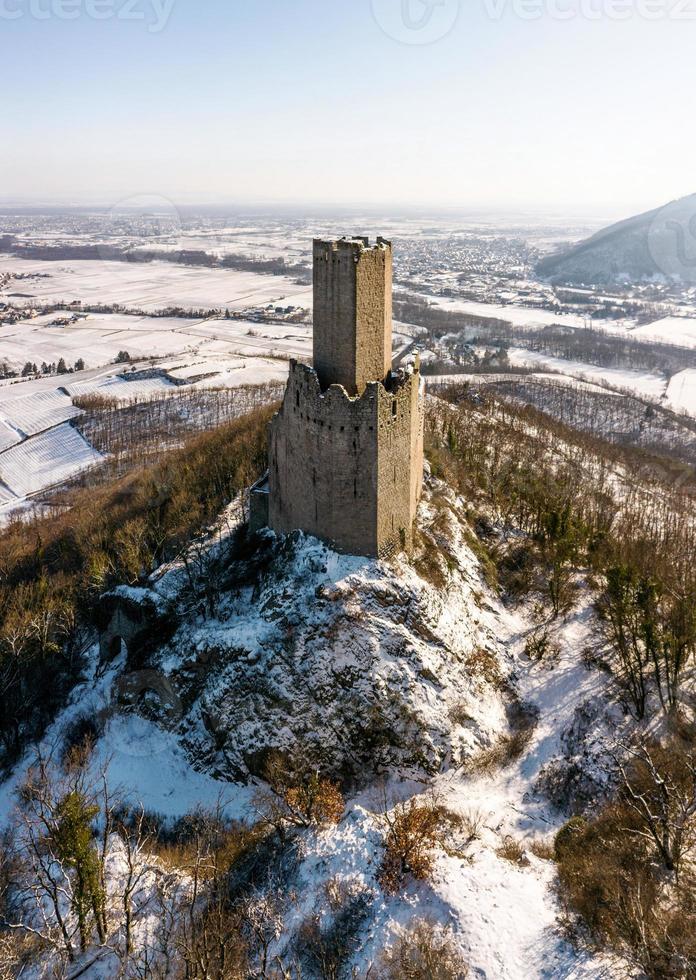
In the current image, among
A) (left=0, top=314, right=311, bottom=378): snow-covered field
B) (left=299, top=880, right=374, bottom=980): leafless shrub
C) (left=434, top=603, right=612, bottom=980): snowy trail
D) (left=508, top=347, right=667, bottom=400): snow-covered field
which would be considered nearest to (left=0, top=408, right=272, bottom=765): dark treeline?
(left=299, top=880, right=374, bottom=980): leafless shrub

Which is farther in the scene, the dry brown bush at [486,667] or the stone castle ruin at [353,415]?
the dry brown bush at [486,667]

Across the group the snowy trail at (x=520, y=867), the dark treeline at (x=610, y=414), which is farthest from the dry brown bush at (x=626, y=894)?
the dark treeline at (x=610, y=414)

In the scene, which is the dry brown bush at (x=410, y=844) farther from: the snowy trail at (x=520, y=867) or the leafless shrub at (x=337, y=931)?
the leafless shrub at (x=337, y=931)

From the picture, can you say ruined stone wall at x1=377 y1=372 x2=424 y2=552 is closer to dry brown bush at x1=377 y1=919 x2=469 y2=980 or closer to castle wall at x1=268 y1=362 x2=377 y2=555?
castle wall at x1=268 y1=362 x2=377 y2=555

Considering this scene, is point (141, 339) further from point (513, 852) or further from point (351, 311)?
point (513, 852)

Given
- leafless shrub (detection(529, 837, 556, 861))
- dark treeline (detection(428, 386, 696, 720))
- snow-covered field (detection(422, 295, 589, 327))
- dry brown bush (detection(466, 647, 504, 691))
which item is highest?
snow-covered field (detection(422, 295, 589, 327))

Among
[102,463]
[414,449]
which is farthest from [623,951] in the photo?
[102,463]
